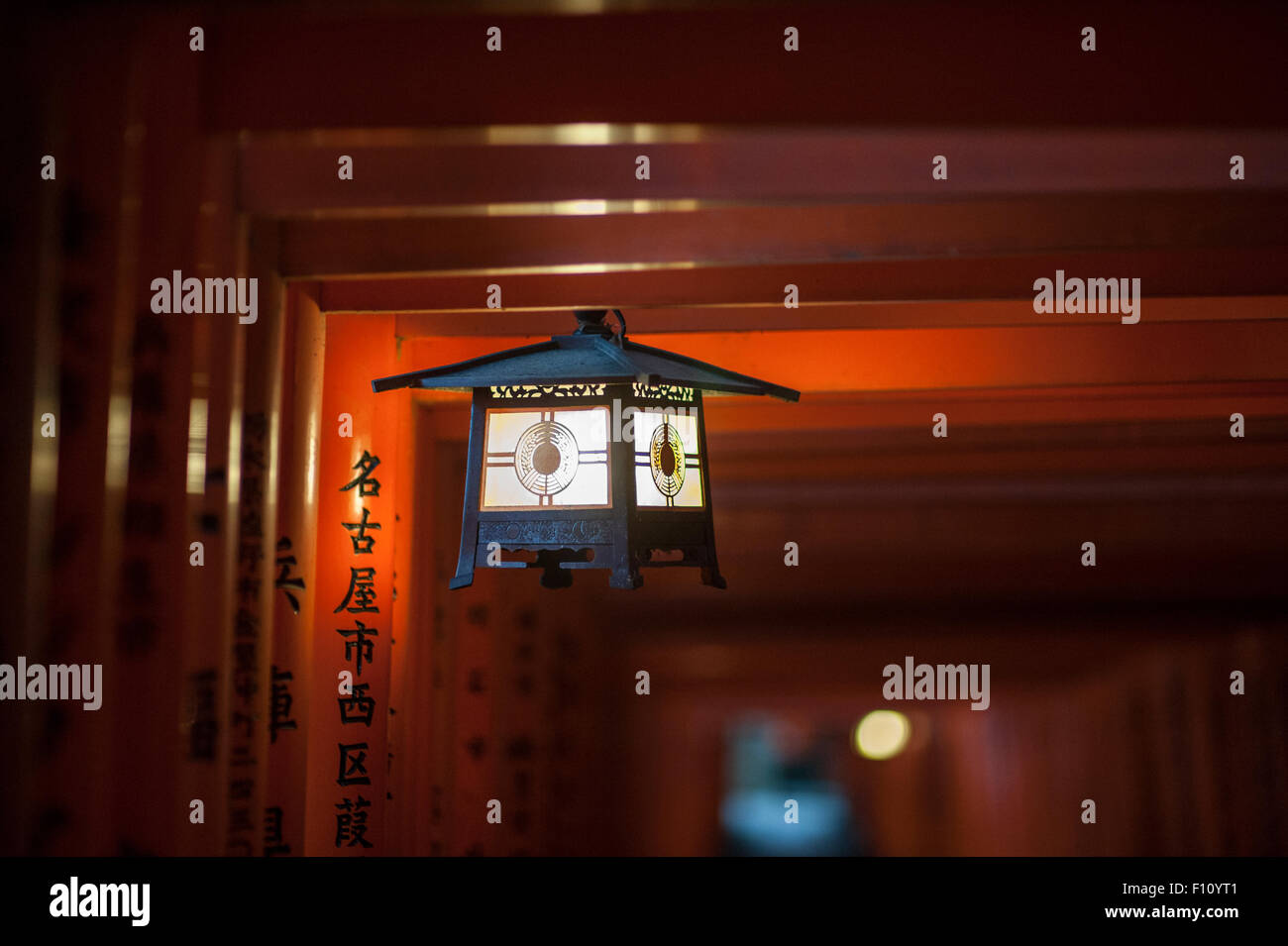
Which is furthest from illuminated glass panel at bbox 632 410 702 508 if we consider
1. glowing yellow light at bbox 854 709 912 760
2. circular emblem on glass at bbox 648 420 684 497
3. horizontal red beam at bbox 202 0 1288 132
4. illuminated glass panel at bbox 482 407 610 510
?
glowing yellow light at bbox 854 709 912 760

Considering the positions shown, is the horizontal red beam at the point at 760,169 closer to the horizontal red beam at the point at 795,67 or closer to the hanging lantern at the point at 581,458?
the horizontal red beam at the point at 795,67

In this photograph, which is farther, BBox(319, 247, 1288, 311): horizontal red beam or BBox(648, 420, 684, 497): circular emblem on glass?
BBox(319, 247, 1288, 311): horizontal red beam

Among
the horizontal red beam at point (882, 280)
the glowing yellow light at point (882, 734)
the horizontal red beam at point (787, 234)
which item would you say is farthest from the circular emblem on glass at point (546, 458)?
the glowing yellow light at point (882, 734)

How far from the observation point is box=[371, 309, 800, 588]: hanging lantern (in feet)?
11.4

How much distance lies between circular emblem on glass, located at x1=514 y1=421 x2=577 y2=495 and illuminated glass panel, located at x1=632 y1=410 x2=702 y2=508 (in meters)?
0.21

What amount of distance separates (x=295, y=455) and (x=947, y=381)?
3547 mm

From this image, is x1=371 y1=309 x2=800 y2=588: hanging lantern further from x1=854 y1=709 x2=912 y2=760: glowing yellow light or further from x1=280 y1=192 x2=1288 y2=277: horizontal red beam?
x1=854 y1=709 x2=912 y2=760: glowing yellow light

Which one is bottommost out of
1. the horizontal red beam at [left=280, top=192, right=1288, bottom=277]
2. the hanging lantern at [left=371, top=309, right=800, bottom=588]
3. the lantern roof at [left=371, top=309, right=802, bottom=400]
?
the hanging lantern at [left=371, top=309, right=800, bottom=588]

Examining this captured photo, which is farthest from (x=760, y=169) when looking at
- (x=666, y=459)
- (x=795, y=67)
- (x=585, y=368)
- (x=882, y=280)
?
(x=882, y=280)

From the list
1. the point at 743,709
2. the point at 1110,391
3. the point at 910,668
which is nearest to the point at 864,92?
the point at 1110,391

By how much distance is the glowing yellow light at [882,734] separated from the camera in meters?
11.8

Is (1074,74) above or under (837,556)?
above

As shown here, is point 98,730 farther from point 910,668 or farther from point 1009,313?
point 910,668

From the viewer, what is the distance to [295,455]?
4.46m
